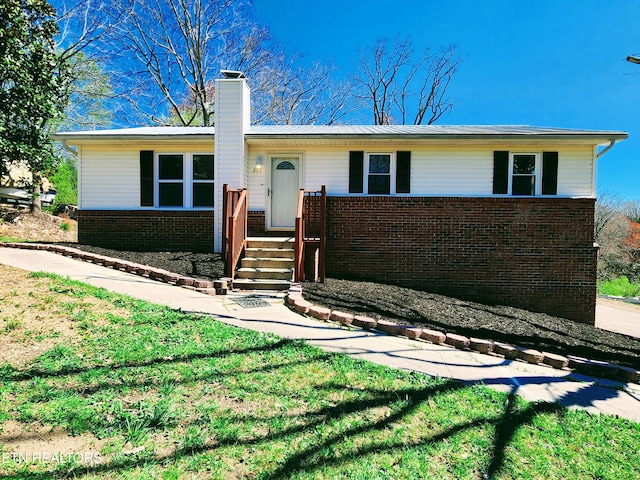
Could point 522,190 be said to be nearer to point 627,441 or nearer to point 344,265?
→ point 344,265

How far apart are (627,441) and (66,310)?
5.46 metres

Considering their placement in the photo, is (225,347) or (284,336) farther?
(284,336)

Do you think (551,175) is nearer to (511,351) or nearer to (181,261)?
(511,351)

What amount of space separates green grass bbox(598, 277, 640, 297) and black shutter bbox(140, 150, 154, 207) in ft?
73.9


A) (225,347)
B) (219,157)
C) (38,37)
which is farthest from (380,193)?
(38,37)

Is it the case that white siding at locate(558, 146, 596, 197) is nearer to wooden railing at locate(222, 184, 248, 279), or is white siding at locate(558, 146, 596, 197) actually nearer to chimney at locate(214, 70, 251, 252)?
wooden railing at locate(222, 184, 248, 279)

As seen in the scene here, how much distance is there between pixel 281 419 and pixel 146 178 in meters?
8.43

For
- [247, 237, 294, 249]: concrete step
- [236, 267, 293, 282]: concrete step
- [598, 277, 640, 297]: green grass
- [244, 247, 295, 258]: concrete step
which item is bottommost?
[598, 277, 640, 297]: green grass

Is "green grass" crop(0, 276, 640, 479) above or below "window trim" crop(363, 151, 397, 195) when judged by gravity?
below

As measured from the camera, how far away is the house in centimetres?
827

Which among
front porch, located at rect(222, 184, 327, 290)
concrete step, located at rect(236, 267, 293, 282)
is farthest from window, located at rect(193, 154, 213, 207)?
concrete step, located at rect(236, 267, 293, 282)

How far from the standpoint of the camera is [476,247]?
8391mm

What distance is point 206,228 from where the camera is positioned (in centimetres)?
909

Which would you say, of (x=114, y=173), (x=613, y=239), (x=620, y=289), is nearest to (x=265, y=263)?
(x=114, y=173)
